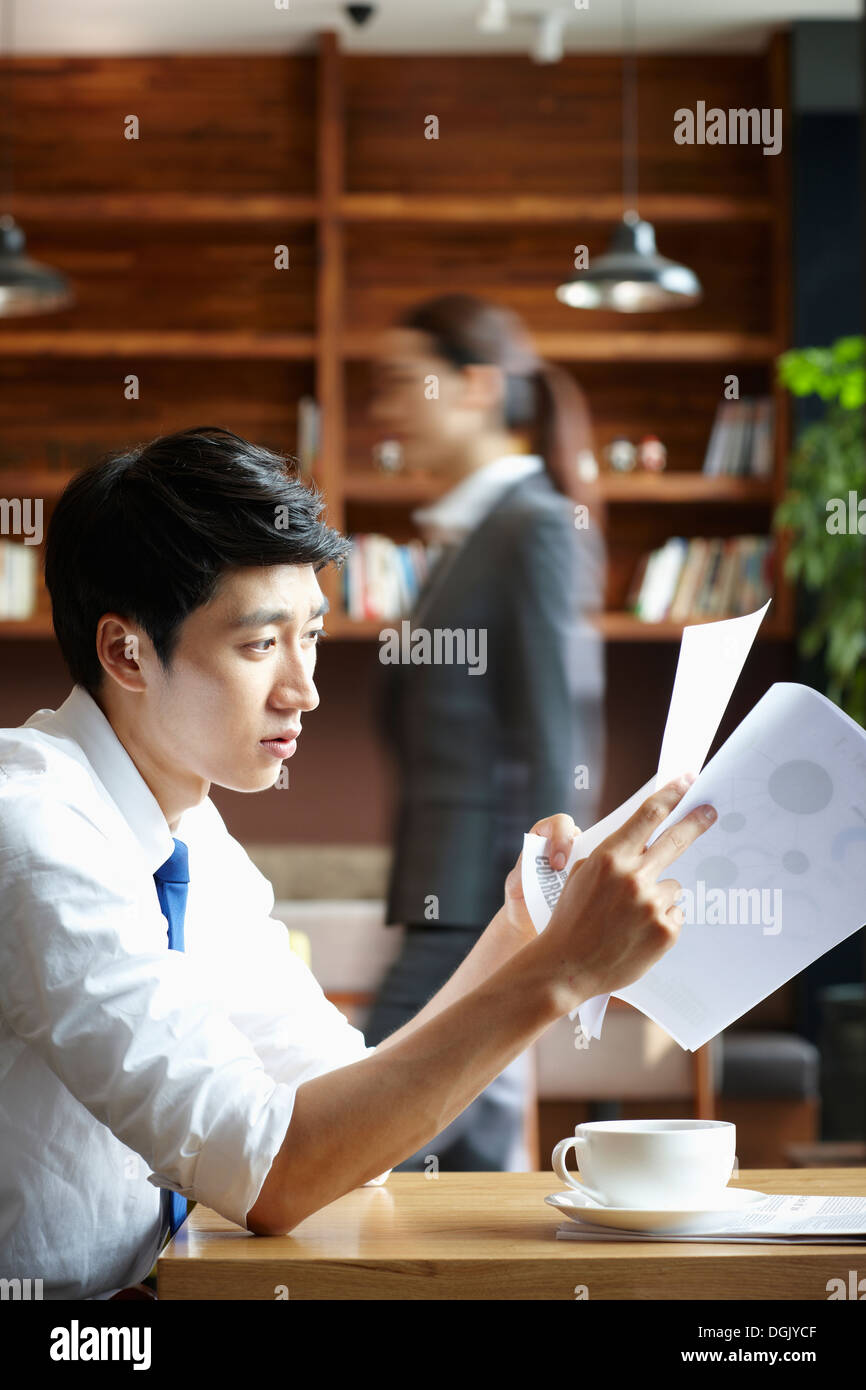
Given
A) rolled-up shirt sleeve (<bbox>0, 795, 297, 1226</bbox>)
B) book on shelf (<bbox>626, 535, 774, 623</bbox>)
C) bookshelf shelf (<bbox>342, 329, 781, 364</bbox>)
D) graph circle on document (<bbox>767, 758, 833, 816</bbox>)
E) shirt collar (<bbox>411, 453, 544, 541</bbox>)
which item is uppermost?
bookshelf shelf (<bbox>342, 329, 781, 364</bbox>)

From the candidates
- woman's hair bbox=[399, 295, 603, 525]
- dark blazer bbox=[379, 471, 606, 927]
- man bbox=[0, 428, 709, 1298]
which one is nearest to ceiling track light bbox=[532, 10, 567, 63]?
woman's hair bbox=[399, 295, 603, 525]

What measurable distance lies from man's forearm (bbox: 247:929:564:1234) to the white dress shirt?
0.02 meters


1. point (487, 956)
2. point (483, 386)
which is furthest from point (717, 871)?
point (483, 386)

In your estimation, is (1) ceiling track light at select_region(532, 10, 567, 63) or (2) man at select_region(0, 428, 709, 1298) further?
A: (1) ceiling track light at select_region(532, 10, 567, 63)

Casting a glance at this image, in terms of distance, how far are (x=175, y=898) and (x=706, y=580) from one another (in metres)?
3.55

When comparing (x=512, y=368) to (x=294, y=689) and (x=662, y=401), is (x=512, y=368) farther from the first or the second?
(x=662, y=401)

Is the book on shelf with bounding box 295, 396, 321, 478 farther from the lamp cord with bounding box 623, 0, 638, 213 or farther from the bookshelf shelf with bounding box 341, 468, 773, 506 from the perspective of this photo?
the lamp cord with bounding box 623, 0, 638, 213

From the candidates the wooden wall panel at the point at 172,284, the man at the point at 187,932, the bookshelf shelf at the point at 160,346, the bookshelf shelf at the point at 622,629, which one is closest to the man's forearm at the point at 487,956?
the man at the point at 187,932

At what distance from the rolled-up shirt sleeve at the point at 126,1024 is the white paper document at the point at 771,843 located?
23cm

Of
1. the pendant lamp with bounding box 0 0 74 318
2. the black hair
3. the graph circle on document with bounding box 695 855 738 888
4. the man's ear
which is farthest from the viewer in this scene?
the pendant lamp with bounding box 0 0 74 318

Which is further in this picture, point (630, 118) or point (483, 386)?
point (630, 118)

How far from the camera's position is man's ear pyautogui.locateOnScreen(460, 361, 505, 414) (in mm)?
2439

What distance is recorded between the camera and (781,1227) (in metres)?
0.91
